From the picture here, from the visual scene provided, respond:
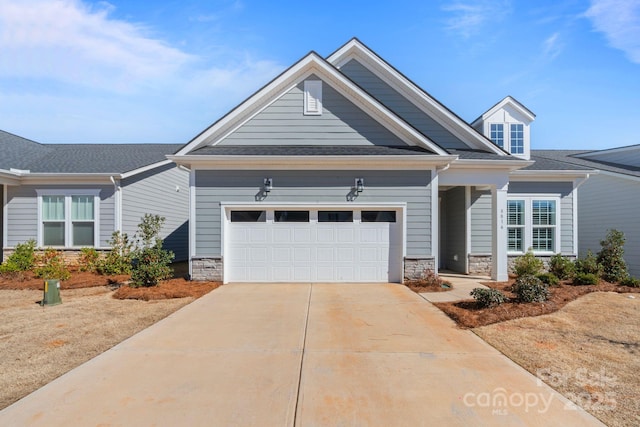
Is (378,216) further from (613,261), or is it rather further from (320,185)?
(613,261)

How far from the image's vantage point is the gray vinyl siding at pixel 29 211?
42.9ft

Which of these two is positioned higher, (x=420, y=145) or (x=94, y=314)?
(x=420, y=145)

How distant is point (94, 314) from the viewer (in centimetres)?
746

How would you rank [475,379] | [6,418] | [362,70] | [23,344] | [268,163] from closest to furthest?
[6,418]
[475,379]
[23,344]
[268,163]
[362,70]

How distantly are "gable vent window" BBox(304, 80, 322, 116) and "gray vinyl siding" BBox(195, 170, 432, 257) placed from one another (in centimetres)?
206

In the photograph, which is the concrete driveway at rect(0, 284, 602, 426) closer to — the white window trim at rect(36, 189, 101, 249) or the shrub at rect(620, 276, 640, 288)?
the shrub at rect(620, 276, 640, 288)

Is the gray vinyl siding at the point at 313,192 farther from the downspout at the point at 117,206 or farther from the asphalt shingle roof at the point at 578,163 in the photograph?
the asphalt shingle roof at the point at 578,163

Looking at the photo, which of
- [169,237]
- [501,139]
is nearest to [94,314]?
[169,237]

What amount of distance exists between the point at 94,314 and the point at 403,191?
26.4ft

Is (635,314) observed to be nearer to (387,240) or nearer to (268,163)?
(387,240)

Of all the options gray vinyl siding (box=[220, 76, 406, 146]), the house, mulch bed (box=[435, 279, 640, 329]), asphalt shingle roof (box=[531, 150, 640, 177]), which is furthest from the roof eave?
asphalt shingle roof (box=[531, 150, 640, 177])

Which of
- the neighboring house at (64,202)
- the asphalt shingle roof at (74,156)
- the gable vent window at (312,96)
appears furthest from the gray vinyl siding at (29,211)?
the gable vent window at (312,96)

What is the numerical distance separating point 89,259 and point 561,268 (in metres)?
15.2

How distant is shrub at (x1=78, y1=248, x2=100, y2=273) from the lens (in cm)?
1257
